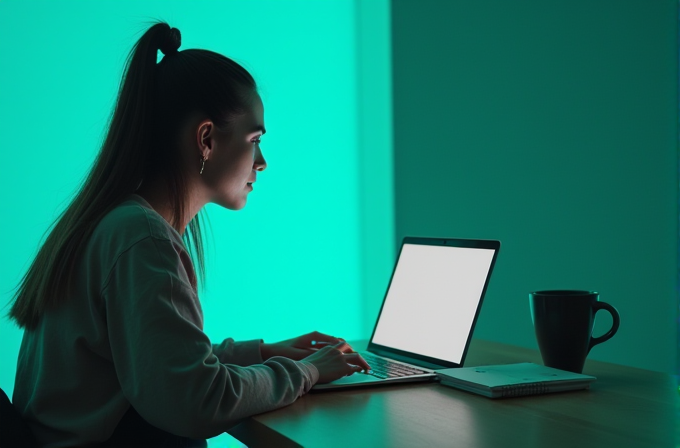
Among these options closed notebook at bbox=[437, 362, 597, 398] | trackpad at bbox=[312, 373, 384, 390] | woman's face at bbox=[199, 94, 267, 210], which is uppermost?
woman's face at bbox=[199, 94, 267, 210]

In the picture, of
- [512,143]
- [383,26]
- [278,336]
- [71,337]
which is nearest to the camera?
[71,337]

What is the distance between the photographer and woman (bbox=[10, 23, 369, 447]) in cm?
87

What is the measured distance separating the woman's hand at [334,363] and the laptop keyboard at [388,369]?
0.03 metres

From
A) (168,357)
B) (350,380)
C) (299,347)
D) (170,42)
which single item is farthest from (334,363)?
(170,42)

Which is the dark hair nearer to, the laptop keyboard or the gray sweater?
the gray sweater

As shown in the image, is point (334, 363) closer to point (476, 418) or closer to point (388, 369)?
point (388, 369)

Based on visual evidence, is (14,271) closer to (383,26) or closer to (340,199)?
(340,199)

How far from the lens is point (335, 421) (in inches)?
33.8

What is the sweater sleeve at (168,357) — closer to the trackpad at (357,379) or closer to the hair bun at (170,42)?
the trackpad at (357,379)

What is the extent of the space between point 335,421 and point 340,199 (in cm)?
251

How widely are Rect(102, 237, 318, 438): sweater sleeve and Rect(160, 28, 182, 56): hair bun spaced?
0.39 metres

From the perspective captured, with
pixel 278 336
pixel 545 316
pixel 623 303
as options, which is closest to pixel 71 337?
pixel 545 316

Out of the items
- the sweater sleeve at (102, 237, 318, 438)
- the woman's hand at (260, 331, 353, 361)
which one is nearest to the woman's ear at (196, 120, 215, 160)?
the sweater sleeve at (102, 237, 318, 438)

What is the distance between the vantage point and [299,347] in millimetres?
1240
